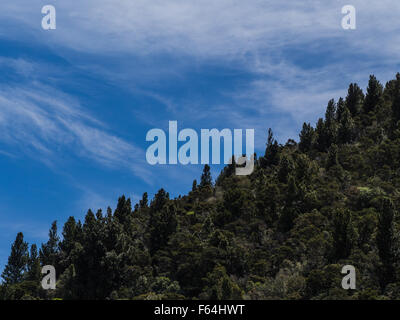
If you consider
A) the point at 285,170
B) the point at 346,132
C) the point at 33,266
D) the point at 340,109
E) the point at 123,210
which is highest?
the point at 340,109

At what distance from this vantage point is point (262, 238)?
2046 inches

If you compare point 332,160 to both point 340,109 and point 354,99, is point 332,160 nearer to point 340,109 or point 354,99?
point 340,109

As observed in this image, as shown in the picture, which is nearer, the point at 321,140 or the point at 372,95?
the point at 321,140

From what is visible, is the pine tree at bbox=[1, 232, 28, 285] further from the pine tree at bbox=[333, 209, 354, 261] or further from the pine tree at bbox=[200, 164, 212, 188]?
the pine tree at bbox=[333, 209, 354, 261]

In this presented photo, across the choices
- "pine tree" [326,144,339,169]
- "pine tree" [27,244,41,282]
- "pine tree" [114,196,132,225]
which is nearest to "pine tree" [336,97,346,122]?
"pine tree" [326,144,339,169]

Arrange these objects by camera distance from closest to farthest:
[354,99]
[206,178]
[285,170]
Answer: [285,170] → [206,178] → [354,99]

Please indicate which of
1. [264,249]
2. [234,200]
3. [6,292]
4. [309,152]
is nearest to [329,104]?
[309,152]

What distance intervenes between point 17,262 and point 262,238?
1643 inches

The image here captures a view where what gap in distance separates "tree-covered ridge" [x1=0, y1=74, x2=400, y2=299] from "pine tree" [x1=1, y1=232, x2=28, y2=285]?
0.50 feet

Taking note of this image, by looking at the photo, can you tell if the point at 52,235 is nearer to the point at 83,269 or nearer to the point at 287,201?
the point at 83,269

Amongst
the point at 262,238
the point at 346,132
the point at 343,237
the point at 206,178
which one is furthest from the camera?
the point at 206,178

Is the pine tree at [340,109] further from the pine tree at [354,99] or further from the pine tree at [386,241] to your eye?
the pine tree at [386,241]

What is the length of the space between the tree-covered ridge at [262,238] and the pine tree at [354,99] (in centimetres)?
924

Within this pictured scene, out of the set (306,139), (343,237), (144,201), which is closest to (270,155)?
(306,139)
